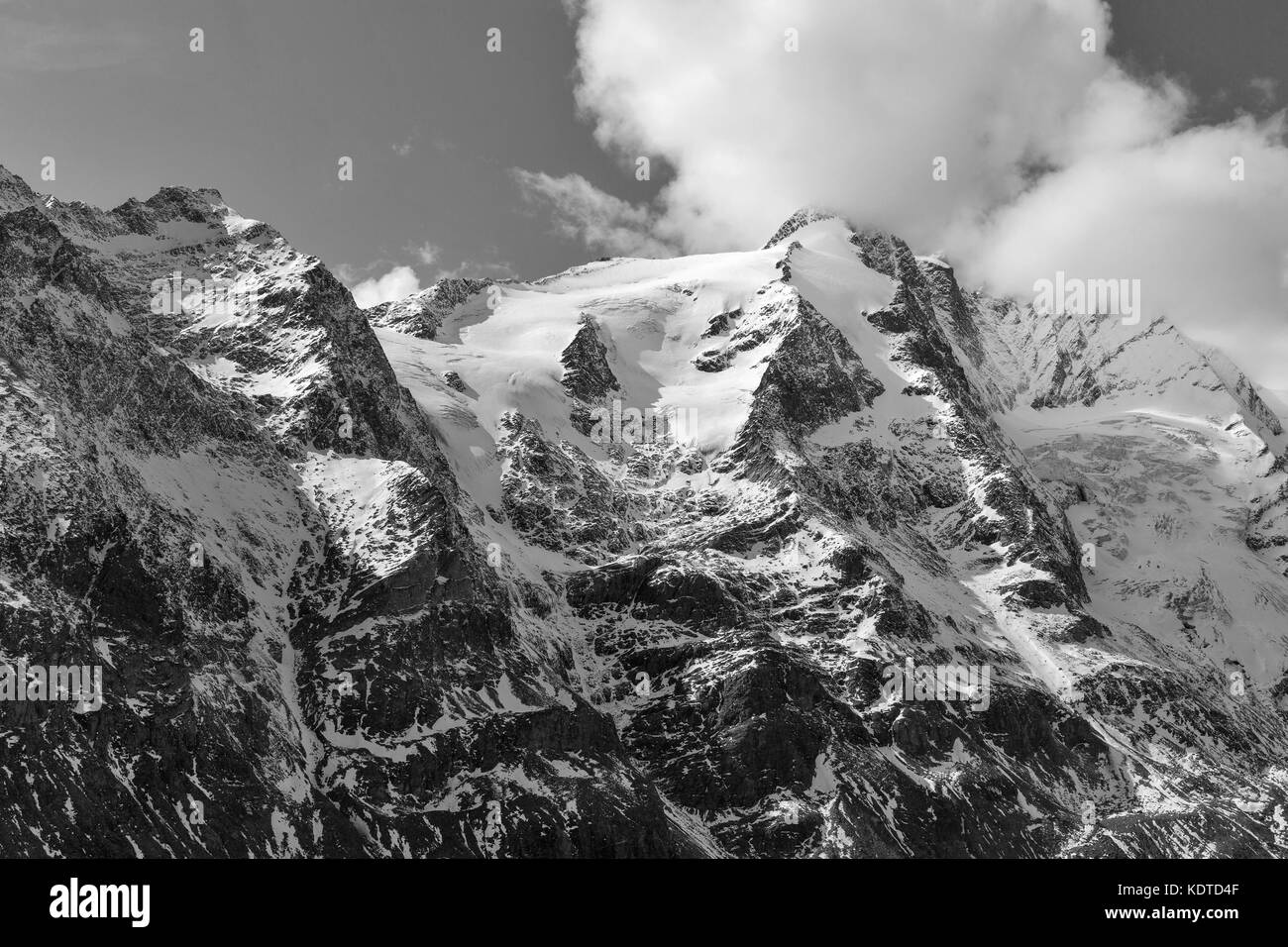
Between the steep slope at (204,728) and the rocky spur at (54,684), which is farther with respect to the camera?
the steep slope at (204,728)

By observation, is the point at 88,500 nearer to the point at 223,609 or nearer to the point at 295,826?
the point at 223,609

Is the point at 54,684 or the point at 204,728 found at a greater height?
the point at 54,684

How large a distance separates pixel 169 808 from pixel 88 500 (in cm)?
3942

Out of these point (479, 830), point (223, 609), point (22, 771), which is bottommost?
point (479, 830)

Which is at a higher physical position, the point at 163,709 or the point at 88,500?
the point at 88,500

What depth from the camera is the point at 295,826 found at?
170500 mm

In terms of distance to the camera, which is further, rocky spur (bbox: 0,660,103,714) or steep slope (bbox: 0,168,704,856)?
steep slope (bbox: 0,168,704,856)

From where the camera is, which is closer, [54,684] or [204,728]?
[54,684]
